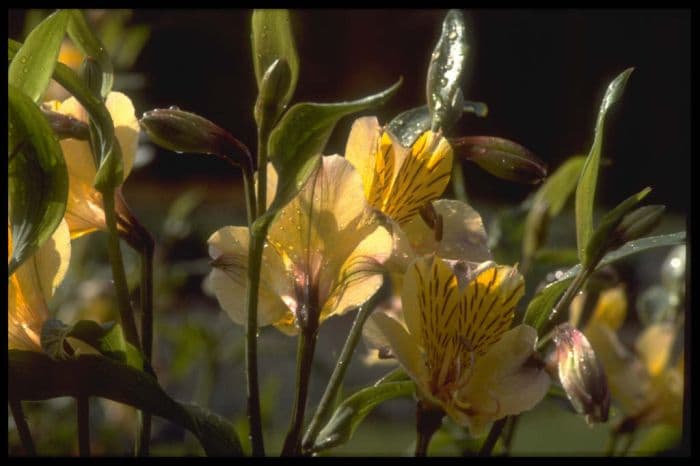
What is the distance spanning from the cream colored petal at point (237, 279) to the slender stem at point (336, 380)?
0.11 feet

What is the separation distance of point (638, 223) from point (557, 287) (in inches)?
1.9

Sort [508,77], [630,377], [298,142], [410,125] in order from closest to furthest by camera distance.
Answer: [298,142]
[410,125]
[630,377]
[508,77]

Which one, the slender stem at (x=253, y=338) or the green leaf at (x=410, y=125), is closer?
the slender stem at (x=253, y=338)

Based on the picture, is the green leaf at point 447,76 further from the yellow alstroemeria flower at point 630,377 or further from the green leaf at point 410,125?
the yellow alstroemeria flower at point 630,377

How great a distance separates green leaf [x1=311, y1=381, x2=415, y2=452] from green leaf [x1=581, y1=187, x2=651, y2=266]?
10 centimetres

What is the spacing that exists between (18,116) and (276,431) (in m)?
2.54

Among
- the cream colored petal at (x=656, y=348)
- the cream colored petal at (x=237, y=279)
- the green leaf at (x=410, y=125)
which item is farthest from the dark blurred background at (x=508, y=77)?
the cream colored petal at (x=237, y=279)

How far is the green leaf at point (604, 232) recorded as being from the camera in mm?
530

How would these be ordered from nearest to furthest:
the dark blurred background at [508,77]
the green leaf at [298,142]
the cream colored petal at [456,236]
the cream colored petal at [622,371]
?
the green leaf at [298,142], the cream colored petal at [456,236], the cream colored petal at [622,371], the dark blurred background at [508,77]

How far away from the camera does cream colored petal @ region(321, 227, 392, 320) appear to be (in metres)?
0.54

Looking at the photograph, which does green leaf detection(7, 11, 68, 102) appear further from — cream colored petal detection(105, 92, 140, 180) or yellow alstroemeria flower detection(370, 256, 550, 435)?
yellow alstroemeria flower detection(370, 256, 550, 435)

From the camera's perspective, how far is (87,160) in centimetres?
60

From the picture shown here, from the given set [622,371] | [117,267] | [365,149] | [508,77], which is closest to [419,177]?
[365,149]

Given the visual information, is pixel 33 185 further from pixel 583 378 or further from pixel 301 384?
pixel 583 378
